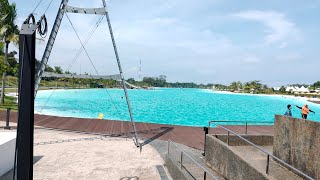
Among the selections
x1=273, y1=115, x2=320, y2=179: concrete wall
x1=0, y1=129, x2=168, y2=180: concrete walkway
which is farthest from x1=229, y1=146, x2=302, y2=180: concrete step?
x1=0, y1=129, x2=168, y2=180: concrete walkway

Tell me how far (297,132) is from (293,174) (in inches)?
46.2

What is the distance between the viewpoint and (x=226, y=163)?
9500mm

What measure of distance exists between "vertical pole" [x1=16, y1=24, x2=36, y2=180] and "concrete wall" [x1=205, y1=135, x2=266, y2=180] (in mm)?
5347

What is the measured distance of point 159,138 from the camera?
1805cm

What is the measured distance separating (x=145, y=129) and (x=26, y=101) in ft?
53.5

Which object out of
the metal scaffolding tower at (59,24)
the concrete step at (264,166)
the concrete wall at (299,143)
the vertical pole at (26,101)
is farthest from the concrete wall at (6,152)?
the concrete wall at (299,143)

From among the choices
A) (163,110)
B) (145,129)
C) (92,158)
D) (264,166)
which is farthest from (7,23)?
(264,166)

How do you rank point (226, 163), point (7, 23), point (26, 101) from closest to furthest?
point (26, 101), point (226, 163), point (7, 23)

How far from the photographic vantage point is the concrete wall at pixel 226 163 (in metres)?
7.76

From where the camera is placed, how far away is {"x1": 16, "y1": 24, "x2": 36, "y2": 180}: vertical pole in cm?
516

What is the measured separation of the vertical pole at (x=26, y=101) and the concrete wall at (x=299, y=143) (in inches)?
255

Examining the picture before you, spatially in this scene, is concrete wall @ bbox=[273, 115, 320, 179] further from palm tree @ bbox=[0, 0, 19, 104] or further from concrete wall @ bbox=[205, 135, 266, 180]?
palm tree @ bbox=[0, 0, 19, 104]

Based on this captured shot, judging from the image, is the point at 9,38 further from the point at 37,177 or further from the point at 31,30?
the point at 31,30

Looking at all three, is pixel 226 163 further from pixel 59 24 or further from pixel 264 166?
pixel 59 24
